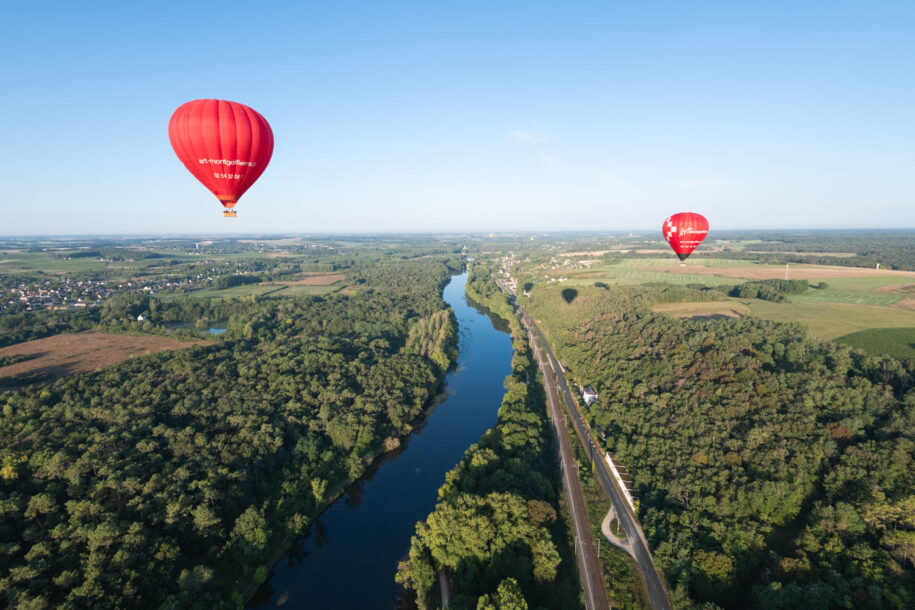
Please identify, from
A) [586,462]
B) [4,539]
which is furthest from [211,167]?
[586,462]

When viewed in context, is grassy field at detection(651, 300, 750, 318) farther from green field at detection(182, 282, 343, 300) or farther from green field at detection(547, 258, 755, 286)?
green field at detection(182, 282, 343, 300)

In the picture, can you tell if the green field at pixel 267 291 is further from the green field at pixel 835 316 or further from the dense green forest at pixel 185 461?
the green field at pixel 835 316

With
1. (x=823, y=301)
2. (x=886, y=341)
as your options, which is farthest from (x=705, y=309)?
(x=886, y=341)

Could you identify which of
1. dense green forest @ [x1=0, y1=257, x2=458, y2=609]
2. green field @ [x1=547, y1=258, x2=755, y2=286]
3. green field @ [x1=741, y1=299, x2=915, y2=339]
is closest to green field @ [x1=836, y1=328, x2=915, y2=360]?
green field @ [x1=741, y1=299, x2=915, y2=339]

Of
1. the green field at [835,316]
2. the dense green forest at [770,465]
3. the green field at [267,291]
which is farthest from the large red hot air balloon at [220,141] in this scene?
the green field at [267,291]

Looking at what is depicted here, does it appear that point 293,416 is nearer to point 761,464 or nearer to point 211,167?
point 211,167

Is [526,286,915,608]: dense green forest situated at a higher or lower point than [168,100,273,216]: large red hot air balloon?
lower

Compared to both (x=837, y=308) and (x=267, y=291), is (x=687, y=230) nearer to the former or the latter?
(x=837, y=308)
